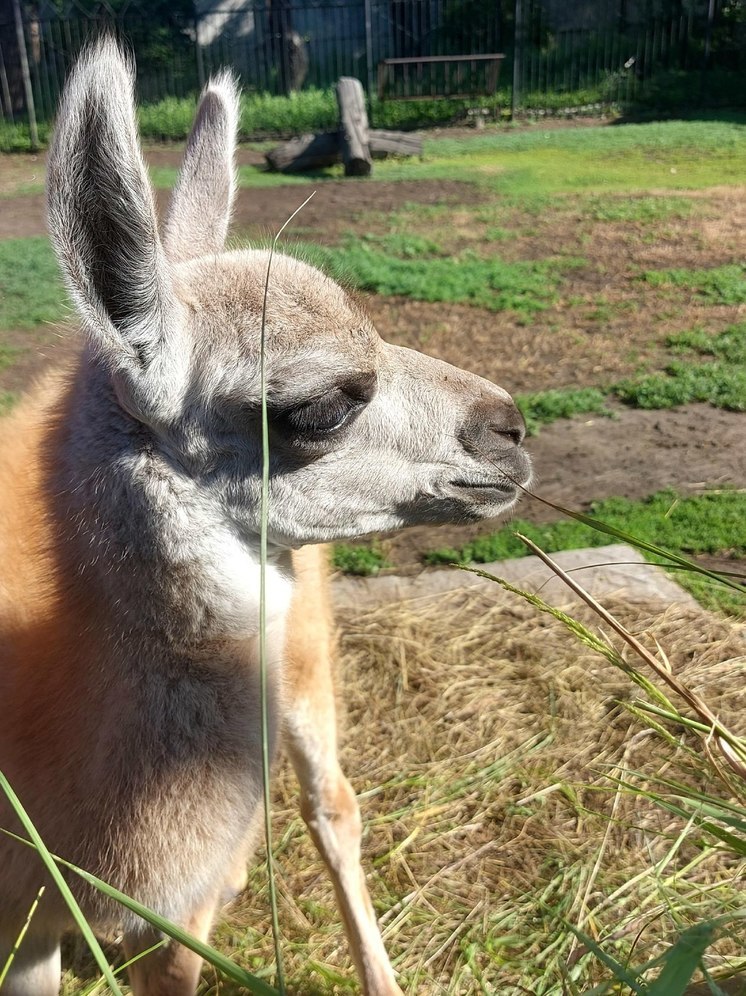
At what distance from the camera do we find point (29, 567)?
2.18 m

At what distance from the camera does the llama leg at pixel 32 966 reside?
213cm

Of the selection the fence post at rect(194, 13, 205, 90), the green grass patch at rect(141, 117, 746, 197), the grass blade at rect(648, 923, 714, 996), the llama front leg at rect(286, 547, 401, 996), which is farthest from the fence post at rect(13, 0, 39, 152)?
the grass blade at rect(648, 923, 714, 996)

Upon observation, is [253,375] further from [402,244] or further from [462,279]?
[402,244]

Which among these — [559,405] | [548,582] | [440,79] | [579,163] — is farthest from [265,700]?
[440,79]

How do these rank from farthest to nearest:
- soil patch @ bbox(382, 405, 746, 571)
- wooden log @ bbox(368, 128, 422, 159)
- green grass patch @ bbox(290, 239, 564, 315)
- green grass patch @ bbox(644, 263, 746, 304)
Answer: wooden log @ bbox(368, 128, 422, 159) < green grass patch @ bbox(290, 239, 564, 315) < green grass patch @ bbox(644, 263, 746, 304) < soil patch @ bbox(382, 405, 746, 571)

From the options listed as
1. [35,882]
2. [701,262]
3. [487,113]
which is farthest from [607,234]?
[487,113]

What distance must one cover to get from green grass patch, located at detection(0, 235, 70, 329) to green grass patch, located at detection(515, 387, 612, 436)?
10.8 ft

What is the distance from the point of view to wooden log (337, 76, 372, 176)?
583 inches

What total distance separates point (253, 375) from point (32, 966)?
5.15ft

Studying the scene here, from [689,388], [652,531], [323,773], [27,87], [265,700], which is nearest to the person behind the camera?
[265,700]

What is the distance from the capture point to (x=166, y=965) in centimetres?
215

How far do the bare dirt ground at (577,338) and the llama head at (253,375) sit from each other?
54cm

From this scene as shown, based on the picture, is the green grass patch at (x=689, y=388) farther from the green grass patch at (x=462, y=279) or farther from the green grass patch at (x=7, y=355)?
the green grass patch at (x=7, y=355)

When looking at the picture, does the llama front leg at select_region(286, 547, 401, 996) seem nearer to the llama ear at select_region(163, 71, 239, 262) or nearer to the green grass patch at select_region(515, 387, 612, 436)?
the llama ear at select_region(163, 71, 239, 262)
